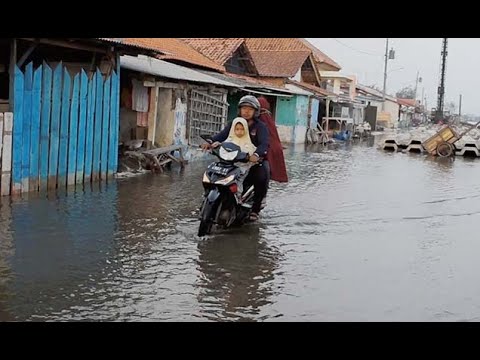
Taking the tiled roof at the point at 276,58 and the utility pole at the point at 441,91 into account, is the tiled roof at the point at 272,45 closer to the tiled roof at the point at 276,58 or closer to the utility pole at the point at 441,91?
the tiled roof at the point at 276,58

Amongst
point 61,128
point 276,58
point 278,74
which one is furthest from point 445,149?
point 61,128

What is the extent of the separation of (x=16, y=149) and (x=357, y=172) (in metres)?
10.3

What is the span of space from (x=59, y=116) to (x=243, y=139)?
3721 mm

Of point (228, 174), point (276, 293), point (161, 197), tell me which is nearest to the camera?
point (276, 293)

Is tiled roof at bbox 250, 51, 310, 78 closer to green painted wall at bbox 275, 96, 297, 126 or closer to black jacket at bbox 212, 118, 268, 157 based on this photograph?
green painted wall at bbox 275, 96, 297, 126

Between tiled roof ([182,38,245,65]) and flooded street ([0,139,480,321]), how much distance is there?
15.9m

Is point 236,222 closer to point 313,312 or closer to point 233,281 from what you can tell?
point 233,281

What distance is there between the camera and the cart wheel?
83.5 feet

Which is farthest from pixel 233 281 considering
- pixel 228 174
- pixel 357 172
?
pixel 357 172

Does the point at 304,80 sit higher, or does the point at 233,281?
the point at 304,80

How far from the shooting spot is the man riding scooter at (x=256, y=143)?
759 cm

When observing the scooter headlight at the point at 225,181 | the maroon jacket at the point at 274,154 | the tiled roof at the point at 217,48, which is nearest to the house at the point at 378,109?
the tiled roof at the point at 217,48

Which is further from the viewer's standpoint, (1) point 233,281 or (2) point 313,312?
(1) point 233,281
